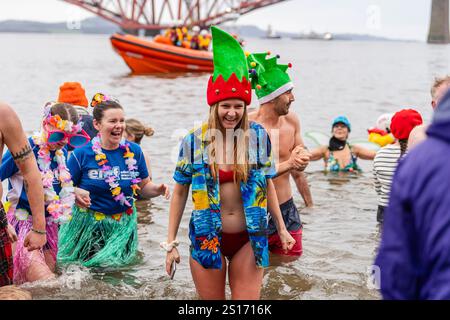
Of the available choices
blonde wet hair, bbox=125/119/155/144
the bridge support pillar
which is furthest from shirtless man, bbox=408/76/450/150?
the bridge support pillar

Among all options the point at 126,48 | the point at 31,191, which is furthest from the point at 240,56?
the point at 126,48

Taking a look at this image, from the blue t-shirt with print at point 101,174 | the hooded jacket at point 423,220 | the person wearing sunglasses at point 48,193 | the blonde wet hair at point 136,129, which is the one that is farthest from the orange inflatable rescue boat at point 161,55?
the hooded jacket at point 423,220

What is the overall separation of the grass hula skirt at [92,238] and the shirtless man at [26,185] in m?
1.51

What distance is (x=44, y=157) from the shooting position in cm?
502

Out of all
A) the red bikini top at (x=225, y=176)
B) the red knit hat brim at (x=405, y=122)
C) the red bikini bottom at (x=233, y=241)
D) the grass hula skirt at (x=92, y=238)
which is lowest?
the grass hula skirt at (x=92, y=238)

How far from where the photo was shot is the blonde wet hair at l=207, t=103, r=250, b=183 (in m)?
3.88

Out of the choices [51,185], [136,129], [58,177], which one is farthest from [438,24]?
[51,185]

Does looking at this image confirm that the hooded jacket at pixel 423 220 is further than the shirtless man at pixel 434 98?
No

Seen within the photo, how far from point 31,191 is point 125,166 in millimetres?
1698

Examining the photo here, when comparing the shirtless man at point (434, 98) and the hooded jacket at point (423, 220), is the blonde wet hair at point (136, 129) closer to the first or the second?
the shirtless man at point (434, 98)

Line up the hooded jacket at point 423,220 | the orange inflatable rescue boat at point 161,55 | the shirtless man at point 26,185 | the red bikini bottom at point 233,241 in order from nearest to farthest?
the hooded jacket at point 423,220 < the shirtless man at point 26,185 < the red bikini bottom at point 233,241 < the orange inflatable rescue boat at point 161,55

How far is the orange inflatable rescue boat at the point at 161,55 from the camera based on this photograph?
29766 millimetres

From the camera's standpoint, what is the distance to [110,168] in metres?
5.39

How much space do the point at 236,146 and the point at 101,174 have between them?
176 cm
